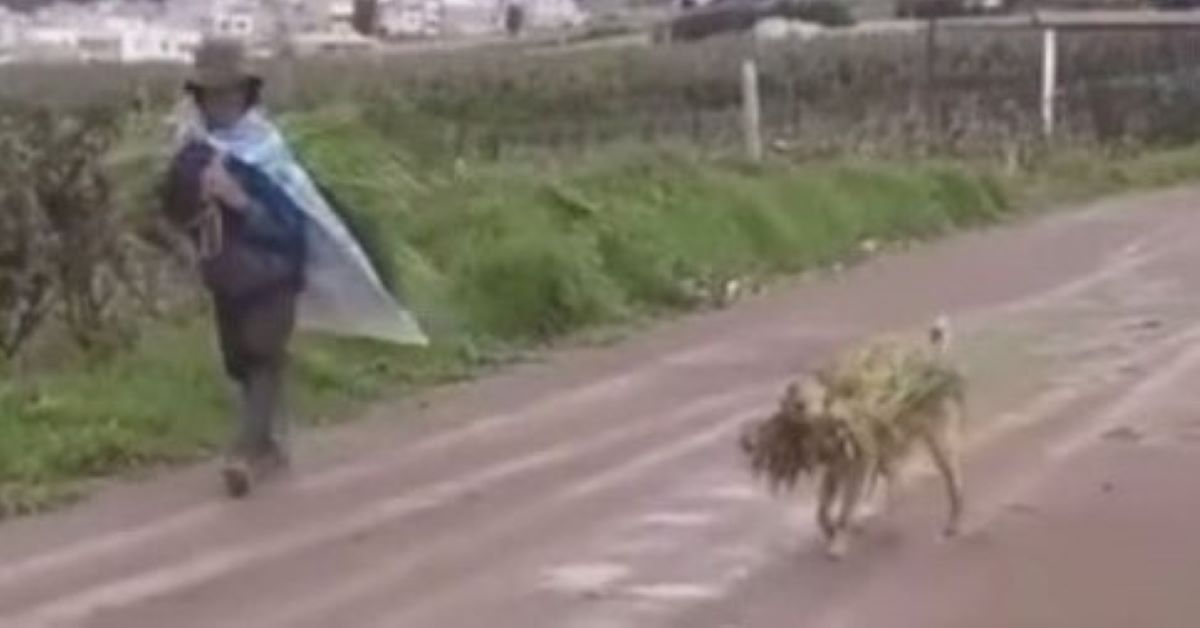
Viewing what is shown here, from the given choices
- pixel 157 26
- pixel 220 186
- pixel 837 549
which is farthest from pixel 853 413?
pixel 157 26

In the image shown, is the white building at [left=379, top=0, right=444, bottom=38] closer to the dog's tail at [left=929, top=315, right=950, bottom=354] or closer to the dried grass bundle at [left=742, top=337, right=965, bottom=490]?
the dog's tail at [left=929, top=315, right=950, bottom=354]

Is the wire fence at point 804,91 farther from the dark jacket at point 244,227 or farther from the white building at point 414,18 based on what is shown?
the dark jacket at point 244,227

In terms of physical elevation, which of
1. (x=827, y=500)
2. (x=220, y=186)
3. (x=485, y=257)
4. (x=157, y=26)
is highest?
(x=220, y=186)

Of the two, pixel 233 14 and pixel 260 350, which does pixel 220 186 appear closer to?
pixel 260 350

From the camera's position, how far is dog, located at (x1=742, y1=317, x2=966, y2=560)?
32.6 ft

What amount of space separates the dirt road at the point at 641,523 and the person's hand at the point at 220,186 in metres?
1.09

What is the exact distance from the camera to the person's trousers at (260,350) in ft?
39.5

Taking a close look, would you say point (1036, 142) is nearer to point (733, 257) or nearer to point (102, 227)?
point (733, 257)

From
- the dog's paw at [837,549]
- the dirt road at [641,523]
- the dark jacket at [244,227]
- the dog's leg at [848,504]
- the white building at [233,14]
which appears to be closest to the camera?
the dirt road at [641,523]

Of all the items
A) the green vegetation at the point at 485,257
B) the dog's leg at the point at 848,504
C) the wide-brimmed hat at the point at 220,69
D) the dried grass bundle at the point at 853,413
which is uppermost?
the wide-brimmed hat at the point at 220,69

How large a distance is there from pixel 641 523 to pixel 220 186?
2.13 meters

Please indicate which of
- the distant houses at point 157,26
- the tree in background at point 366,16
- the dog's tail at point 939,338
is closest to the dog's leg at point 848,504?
the dog's tail at point 939,338

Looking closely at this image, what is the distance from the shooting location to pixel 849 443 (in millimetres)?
9961

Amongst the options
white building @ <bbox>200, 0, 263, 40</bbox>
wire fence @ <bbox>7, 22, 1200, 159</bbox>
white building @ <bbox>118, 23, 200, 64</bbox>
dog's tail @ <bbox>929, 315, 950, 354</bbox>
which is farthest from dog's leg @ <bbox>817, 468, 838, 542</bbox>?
white building @ <bbox>118, 23, 200, 64</bbox>
